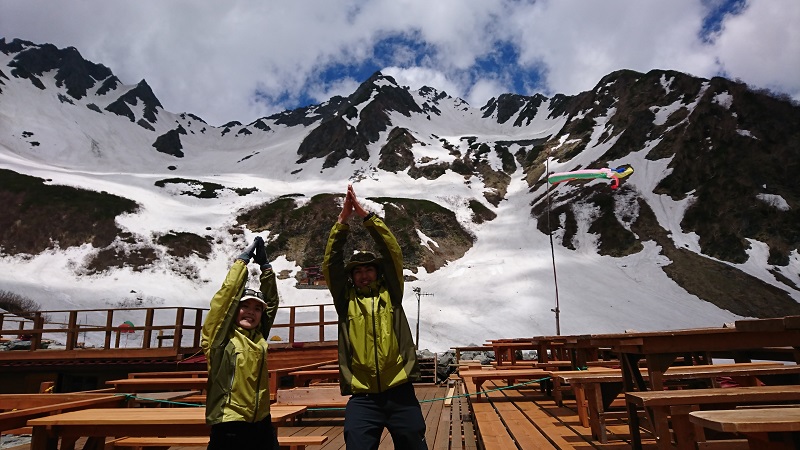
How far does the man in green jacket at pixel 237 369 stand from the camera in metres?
3.13

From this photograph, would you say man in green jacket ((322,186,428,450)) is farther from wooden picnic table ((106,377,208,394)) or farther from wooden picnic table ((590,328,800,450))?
wooden picnic table ((106,377,208,394))

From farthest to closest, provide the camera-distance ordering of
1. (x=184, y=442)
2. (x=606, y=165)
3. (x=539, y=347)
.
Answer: (x=606, y=165) < (x=539, y=347) < (x=184, y=442)

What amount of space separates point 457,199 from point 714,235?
33.8 metres

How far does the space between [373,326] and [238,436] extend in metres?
1.19

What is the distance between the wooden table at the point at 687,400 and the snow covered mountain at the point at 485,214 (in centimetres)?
2529

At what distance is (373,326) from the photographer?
3.35 m

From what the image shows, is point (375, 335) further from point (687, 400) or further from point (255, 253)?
point (687, 400)

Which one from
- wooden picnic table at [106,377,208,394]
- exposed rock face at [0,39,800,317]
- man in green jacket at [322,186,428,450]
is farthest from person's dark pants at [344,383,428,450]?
exposed rock face at [0,39,800,317]

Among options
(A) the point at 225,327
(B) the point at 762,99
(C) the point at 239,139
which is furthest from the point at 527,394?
(C) the point at 239,139

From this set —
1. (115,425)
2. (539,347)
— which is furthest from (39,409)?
(539,347)

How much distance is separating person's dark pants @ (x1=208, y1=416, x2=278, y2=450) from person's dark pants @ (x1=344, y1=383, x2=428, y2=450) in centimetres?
62

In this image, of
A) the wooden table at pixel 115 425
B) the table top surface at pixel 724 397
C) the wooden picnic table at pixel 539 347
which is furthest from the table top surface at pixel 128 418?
the wooden picnic table at pixel 539 347

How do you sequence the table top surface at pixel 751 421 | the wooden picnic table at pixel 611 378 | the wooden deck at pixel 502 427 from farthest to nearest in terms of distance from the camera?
the wooden deck at pixel 502 427
the wooden picnic table at pixel 611 378
the table top surface at pixel 751 421

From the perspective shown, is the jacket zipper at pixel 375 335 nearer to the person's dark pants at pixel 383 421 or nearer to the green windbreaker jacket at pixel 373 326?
the green windbreaker jacket at pixel 373 326
